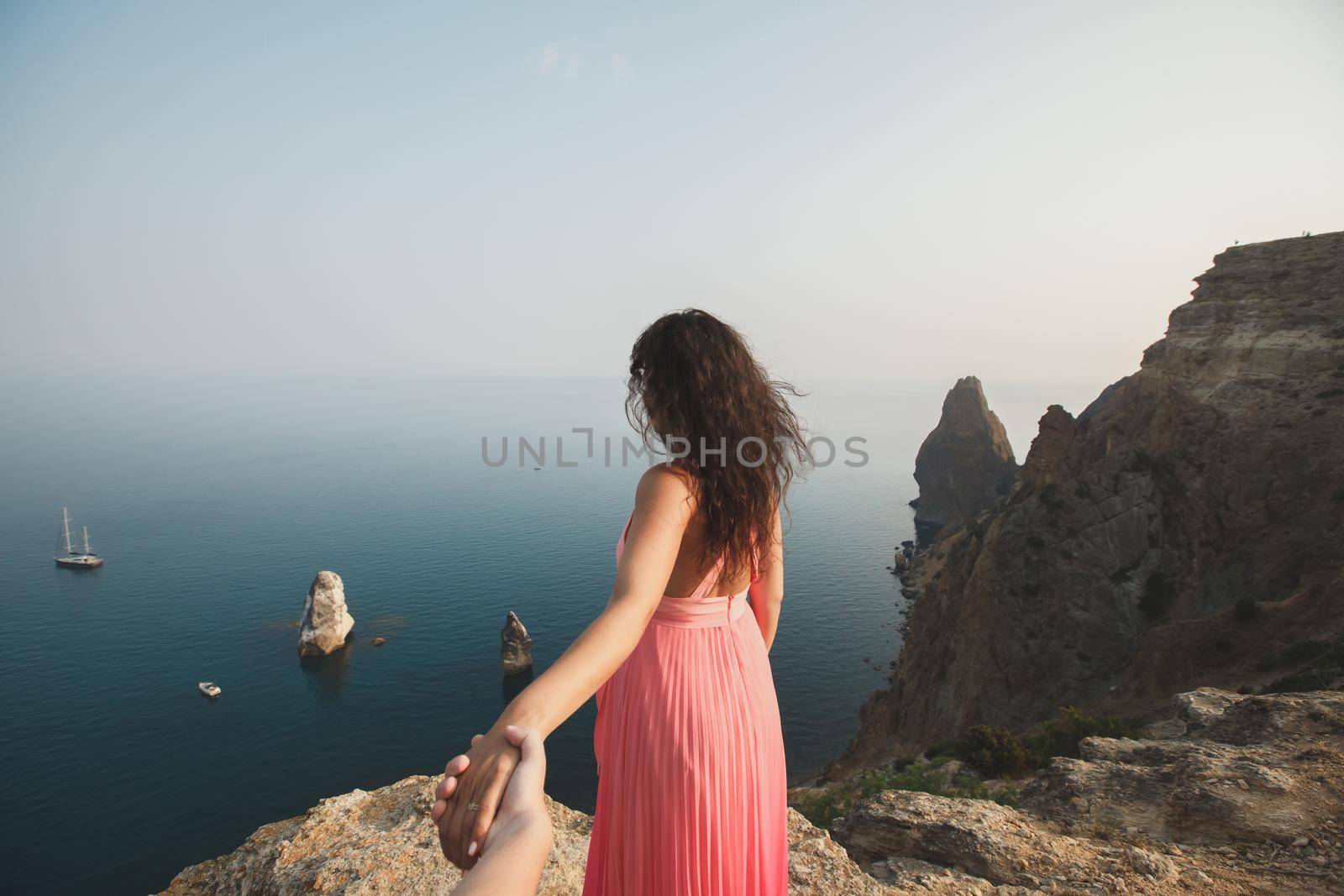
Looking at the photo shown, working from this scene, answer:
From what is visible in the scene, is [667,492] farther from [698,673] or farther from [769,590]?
[769,590]

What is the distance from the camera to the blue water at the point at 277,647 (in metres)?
34.5

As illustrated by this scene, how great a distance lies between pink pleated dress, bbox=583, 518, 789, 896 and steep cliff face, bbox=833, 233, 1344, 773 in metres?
23.0

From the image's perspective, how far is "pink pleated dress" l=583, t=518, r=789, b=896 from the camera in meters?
2.34

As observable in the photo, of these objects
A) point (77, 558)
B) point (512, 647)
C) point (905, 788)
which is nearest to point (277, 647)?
point (512, 647)

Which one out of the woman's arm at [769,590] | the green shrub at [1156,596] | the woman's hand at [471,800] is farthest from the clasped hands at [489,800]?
the green shrub at [1156,596]

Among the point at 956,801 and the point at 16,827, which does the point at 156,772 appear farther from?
the point at 956,801

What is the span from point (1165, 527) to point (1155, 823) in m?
26.7

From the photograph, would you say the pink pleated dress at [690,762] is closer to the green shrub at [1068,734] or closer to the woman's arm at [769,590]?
the woman's arm at [769,590]

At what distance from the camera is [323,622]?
167ft

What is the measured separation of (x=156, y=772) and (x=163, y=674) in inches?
542

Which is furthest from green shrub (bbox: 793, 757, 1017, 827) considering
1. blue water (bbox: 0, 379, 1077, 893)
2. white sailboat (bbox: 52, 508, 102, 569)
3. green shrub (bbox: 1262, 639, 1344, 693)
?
white sailboat (bbox: 52, 508, 102, 569)

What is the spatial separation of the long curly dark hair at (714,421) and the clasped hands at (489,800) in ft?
3.82

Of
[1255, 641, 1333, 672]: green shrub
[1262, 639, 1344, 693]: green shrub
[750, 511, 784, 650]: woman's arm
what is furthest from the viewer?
[1255, 641, 1333, 672]: green shrub

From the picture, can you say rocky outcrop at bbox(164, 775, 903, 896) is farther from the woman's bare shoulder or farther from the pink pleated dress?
the woman's bare shoulder
